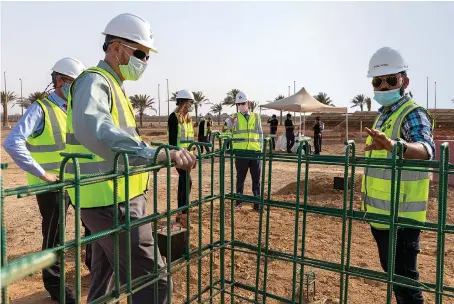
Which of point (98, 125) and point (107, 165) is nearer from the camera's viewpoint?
point (98, 125)

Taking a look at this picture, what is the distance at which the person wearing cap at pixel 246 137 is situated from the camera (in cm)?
624

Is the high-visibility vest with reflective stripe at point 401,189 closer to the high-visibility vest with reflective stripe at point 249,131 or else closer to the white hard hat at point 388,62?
the white hard hat at point 388,62

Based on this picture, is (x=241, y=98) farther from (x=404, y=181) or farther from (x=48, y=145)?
(x=404, y=181)

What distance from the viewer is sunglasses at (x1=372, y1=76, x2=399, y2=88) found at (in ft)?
8.82

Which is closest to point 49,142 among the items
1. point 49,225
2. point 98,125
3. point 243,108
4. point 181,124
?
point 49,225

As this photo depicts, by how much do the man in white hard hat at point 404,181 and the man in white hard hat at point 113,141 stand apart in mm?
1251

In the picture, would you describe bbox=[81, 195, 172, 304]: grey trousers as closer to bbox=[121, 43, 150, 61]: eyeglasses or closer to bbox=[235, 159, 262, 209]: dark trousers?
bbox=[121, 43, 150, 61]: eyeglasses

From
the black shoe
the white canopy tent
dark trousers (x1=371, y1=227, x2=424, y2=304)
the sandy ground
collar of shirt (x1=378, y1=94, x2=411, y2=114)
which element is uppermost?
the white canopy tent

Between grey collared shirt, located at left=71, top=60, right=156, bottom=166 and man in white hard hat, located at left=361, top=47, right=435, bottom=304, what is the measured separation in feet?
4.35

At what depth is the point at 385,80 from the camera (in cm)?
272

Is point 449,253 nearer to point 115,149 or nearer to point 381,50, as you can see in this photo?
point 381,50

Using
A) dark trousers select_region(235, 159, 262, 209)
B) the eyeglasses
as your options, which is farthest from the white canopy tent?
the eyeglasses

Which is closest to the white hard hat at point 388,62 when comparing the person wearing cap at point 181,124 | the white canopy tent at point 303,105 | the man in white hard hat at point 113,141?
the man in white hard hat at point 113,141

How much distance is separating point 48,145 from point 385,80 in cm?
271
